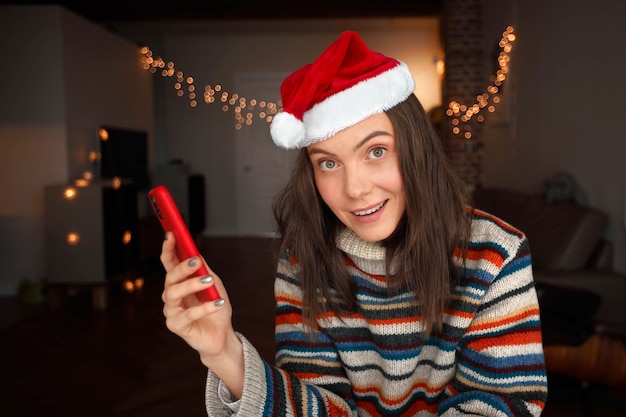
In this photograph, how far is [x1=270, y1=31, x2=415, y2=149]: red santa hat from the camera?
2.95ft

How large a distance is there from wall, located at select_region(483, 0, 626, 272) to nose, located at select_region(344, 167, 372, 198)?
2.34 m

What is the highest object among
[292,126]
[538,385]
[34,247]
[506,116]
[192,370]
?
[506,116]

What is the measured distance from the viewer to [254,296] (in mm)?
4418

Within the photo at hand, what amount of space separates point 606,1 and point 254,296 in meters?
3.13

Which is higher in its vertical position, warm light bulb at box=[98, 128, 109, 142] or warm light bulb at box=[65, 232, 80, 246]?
warm light bulb at box=[98, 128, 109, 142]

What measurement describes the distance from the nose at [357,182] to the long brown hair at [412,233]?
0.07 metres

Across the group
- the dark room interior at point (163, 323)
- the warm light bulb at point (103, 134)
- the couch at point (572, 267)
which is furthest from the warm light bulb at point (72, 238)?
the couch at point (572, 267)

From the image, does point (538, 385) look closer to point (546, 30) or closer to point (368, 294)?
point (368, 294)

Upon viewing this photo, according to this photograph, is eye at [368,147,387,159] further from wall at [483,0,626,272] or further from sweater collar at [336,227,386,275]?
wall at [483,0,626,272]

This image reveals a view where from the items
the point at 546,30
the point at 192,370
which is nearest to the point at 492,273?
the point at 192,370

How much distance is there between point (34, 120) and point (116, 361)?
94.8 inches

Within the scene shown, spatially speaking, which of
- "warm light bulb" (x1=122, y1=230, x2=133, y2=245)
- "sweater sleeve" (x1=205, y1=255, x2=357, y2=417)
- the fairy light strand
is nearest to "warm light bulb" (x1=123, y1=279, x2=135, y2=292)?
"warm light bulb" (x1=122, y1=230, x2=133, y2=245)

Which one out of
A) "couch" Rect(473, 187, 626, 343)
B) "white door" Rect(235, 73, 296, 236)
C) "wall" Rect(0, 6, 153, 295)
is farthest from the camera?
"white door" Rect(235, 73, 296, 236)

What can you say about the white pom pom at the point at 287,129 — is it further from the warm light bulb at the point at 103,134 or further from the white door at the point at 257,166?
the white door at the point at 257,166
